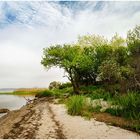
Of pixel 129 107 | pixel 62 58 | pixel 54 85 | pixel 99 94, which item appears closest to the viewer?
pixel 129 107

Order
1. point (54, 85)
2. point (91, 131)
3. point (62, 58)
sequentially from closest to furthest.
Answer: point (91, 131) → point (62, 58) → point (54, 85)

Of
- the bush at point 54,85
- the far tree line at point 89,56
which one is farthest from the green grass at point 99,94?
Answer: the bush at point 54,85

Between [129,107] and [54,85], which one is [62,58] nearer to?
[54,85]

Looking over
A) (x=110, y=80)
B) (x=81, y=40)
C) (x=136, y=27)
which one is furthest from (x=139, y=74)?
(x=81, y=40)

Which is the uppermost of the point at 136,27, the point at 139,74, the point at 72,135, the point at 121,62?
the point at 136,27

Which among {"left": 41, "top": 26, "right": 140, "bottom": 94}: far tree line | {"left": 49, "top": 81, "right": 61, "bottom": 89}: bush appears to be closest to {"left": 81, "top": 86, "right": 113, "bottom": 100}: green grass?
{"left": 41, "top": 26, "right": 140, "bottom": 94}: far tree line

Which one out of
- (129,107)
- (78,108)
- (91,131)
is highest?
(78,108)

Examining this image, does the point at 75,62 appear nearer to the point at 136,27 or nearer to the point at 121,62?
the point at 121,62

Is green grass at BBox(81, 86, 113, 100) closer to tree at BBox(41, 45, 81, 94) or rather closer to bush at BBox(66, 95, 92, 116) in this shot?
bush at BBox(66, 95, 92, 116)

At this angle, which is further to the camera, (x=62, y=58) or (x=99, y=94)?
(x=62, y=58)

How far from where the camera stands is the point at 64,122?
1662 centimetres

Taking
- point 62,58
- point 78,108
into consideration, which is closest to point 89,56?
point 62,58

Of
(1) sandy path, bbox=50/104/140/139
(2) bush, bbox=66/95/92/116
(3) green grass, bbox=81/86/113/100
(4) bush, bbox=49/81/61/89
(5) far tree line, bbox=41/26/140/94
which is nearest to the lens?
(1) sandy path, bbox=50/104/140/139

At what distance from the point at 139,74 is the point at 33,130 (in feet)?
43.5
